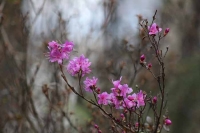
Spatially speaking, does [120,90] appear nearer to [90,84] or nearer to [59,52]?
[90,84]

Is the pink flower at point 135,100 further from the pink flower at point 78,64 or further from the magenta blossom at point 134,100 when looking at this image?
the pink flower at point 78,64

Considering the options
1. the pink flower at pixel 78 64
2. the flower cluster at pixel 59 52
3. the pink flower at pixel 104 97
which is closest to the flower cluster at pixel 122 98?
the pink flower at pixel 104 97

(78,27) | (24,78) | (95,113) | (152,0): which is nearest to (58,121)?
(24,78)

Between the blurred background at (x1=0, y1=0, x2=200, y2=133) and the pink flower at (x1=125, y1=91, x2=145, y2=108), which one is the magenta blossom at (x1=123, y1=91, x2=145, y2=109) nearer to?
the pink flower at (x1=125, y1=91, x2=145, y2=108)

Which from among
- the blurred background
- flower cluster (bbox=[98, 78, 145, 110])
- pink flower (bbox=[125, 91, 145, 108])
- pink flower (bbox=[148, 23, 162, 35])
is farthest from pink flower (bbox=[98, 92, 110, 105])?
the blurred background

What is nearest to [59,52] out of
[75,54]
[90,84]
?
[90,84]

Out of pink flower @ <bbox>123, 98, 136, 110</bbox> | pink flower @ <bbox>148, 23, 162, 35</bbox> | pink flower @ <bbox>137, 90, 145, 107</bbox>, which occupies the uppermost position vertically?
pink flower @ <bbox>148, 23, 162, 35</bbox>
